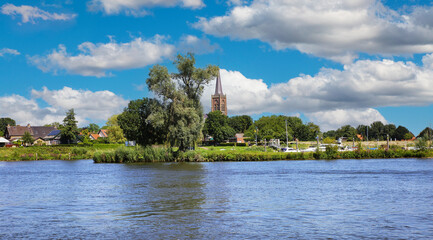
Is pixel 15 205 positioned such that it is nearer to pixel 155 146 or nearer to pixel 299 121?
pixel 155 146

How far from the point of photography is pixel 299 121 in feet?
625

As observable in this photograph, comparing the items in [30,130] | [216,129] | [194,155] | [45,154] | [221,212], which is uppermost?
[30,130]

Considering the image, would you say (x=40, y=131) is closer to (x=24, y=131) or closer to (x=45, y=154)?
(x=24, y=131)

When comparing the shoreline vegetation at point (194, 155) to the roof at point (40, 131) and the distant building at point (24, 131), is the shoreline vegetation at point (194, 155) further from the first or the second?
the roof at point (40, 131)

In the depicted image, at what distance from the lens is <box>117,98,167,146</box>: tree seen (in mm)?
70750

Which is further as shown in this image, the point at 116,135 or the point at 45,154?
the point at 116,135

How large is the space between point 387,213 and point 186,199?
36.0 ft

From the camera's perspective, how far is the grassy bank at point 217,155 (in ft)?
224

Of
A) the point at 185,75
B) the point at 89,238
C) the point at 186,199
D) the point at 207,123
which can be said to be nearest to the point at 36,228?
the point at 89,238

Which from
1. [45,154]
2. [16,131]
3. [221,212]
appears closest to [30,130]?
[16,131]

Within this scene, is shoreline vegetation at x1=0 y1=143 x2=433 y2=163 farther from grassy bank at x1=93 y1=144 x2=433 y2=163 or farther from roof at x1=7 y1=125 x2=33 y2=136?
Result: roof at x1=7 y1=125 x2=33 y2=136

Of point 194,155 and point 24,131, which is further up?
point 24,131

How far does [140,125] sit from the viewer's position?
71.6 metres

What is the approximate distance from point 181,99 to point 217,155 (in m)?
12.0
